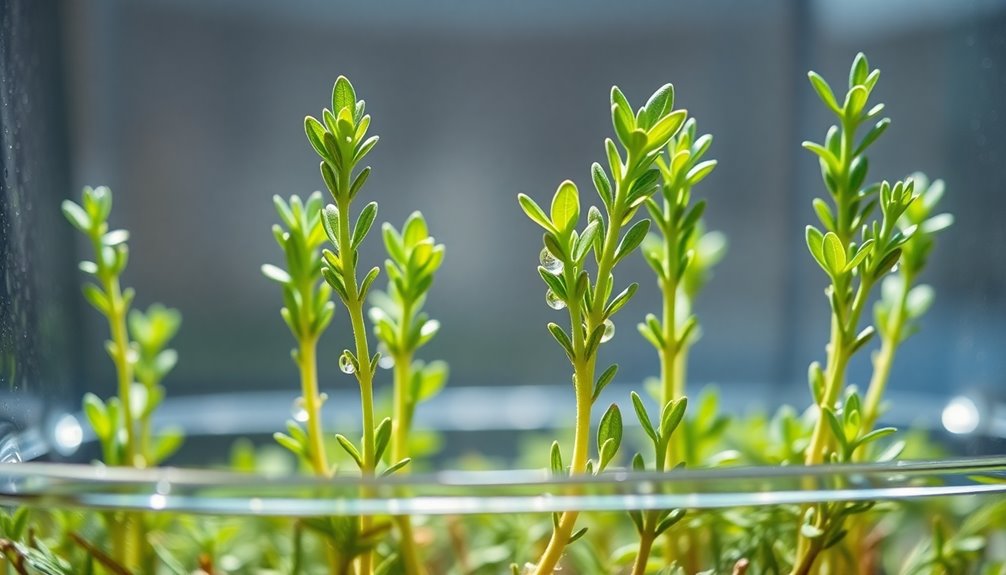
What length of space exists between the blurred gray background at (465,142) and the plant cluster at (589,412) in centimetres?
19

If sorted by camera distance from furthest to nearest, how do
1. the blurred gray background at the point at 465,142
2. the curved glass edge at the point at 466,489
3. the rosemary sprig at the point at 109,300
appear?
the blurred gray background at the point at 465,142
the rosemary sprig at the point at 109,300
the curved glass edge at the point at 466,489

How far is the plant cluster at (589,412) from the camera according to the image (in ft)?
0.75

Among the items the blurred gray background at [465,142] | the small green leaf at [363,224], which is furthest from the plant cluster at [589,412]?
the blurred gray background at [465,142]

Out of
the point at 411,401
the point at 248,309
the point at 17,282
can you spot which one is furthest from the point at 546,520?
the point at 248,309

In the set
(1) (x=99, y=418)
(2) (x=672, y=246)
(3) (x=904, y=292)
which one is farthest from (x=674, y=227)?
(1) (x=99, y=418)

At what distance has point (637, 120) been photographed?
0.23 m

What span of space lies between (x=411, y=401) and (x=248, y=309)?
28 centimetres

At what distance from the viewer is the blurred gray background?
51 centimetres

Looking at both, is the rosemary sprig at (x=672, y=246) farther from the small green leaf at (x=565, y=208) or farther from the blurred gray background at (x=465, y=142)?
the blurred gray background at (x=465, y=142)

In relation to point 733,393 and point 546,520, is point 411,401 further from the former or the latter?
point 733,393

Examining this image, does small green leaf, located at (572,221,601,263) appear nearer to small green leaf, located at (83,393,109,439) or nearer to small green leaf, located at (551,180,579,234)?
small green leaf, located at (551,180,579,234)

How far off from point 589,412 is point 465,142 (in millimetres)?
333

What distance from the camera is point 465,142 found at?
54 centimetres

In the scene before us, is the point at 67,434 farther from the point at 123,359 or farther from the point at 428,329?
the point at 428,329
